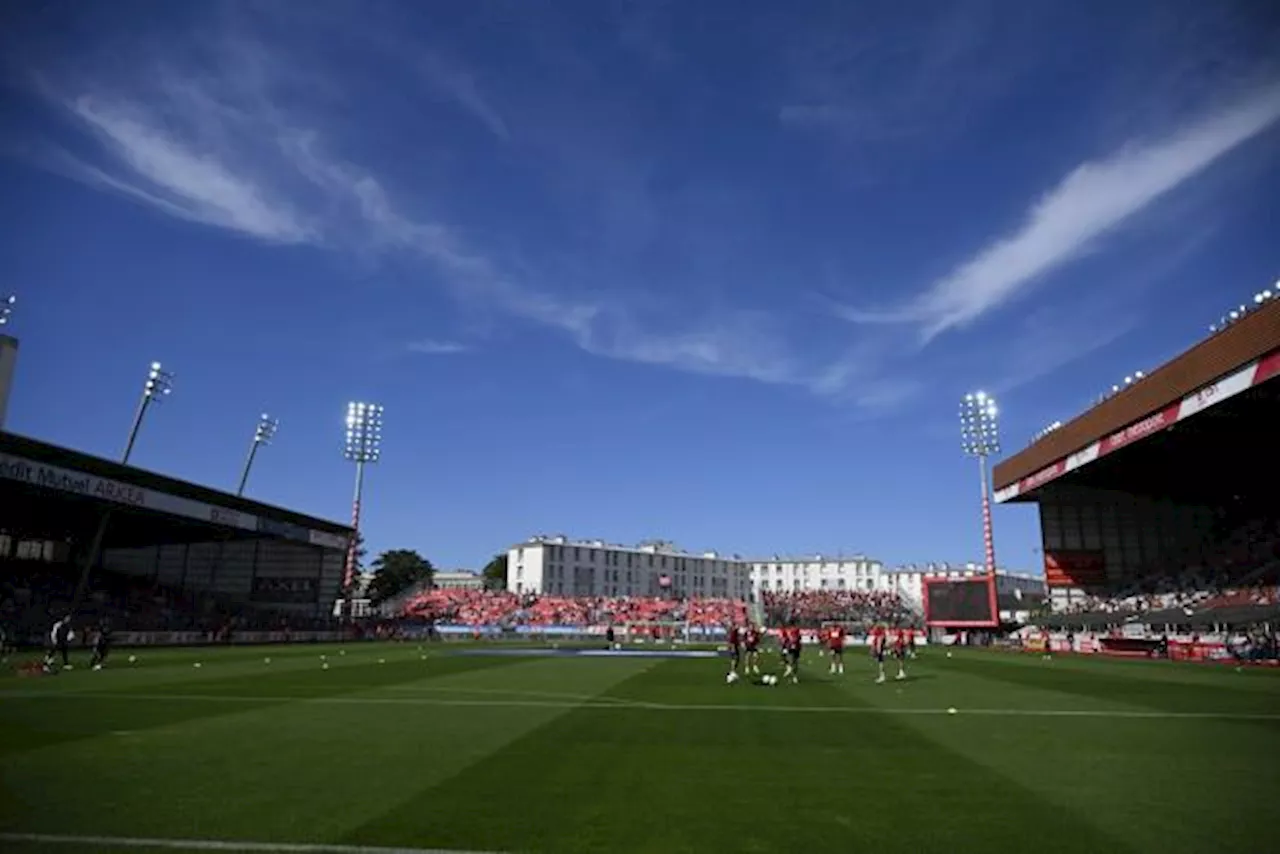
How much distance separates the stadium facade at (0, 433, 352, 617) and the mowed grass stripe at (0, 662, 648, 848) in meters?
33.7

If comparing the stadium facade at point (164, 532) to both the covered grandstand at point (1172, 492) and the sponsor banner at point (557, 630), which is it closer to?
the sponsor banner at point (557, 630)

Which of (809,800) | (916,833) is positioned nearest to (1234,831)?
(916,833)

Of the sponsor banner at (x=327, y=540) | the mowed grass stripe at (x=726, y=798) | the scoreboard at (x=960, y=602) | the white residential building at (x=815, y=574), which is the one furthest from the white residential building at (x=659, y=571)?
the mowed grass stripe at (x=726, y=798)

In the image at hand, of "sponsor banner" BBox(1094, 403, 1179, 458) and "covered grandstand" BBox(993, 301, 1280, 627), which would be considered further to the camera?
"sponsor banner" BBox(1094, 403, 1179, 458)

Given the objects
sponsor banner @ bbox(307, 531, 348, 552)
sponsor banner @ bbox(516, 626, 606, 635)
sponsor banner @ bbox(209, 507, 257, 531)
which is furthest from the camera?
sponsor banner @ bbox(516, 626, 606, 635)

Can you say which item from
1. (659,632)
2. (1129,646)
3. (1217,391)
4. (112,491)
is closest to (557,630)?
(659,632)

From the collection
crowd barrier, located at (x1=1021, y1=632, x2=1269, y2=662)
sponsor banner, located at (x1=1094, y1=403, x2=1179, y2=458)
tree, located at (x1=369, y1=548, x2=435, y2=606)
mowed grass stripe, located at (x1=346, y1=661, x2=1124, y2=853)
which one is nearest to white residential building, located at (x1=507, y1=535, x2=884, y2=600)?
tree, located at (x1=369, y1=548, x2=435, y2=606)

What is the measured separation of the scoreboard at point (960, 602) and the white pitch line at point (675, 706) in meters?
48.9

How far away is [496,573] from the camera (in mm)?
183375

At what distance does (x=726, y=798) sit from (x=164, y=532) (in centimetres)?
6785

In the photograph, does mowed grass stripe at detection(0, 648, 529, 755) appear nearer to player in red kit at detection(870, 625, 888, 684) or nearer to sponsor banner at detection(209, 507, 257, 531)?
player in red kit at detection(870, 625, 888, 684)

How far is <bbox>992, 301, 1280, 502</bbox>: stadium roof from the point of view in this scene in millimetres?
34625

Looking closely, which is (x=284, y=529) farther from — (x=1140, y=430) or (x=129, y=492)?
(x=1140, y=430)

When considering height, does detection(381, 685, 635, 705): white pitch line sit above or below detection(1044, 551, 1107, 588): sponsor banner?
below
